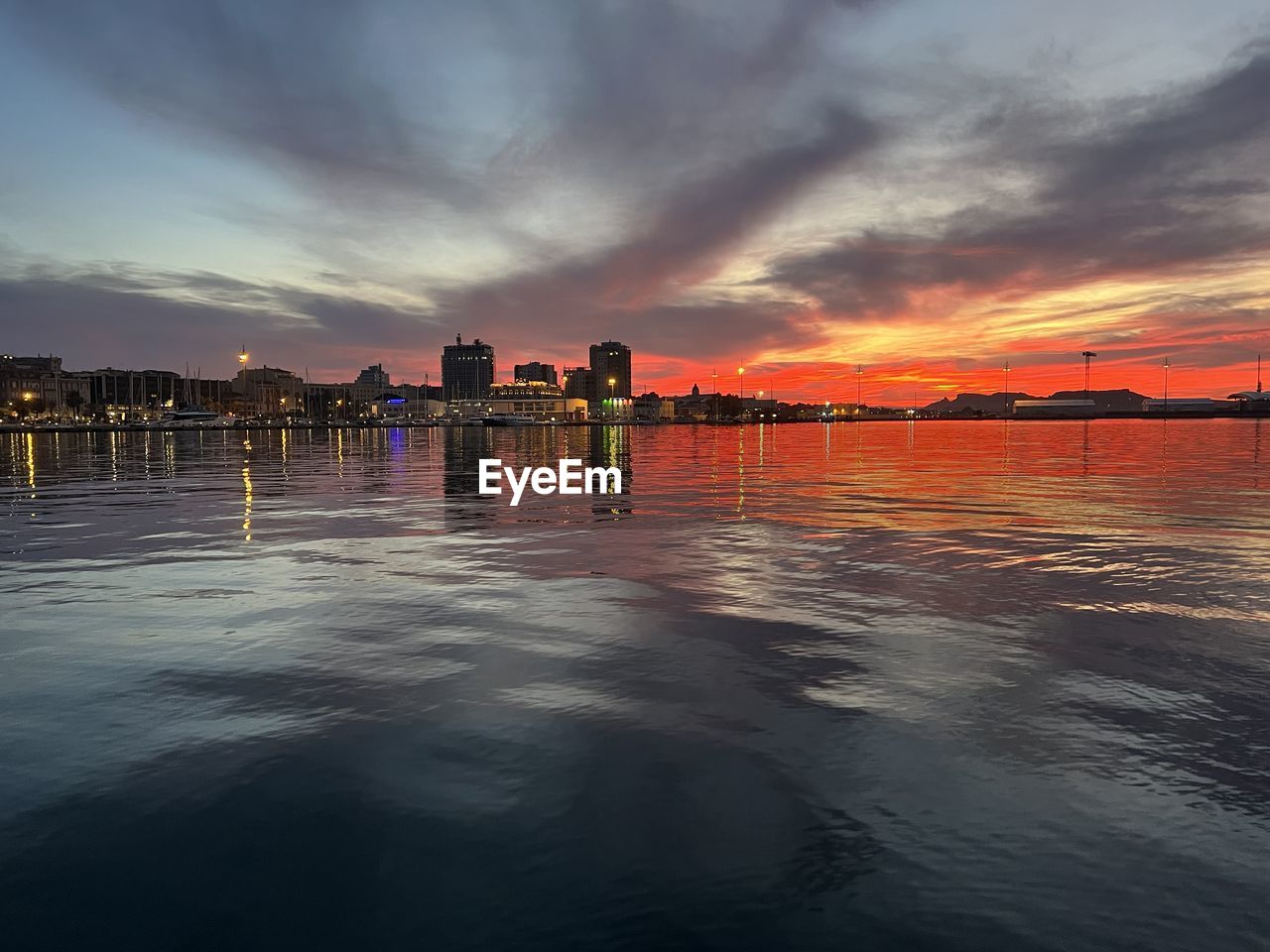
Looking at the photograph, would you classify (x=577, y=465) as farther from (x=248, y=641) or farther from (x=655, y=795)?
(x=655, y=795)

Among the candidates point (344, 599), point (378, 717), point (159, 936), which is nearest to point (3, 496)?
point (344, 599)

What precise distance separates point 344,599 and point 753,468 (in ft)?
158

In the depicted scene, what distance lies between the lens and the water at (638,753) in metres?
6.06

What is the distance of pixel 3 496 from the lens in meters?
38.8

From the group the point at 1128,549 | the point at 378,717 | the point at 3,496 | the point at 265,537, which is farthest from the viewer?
the point at 3,496

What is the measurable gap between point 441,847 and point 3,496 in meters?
44.0

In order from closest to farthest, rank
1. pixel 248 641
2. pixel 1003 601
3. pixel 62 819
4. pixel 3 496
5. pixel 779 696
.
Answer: pixel 62 819 → pixel 779 696 → pixel 248 641 → pixel 1003 601 → pixel 3 496

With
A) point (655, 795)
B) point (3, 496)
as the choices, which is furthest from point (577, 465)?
point (655, 795)

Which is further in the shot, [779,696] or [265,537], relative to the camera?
[265,537]

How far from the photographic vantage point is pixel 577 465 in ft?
216

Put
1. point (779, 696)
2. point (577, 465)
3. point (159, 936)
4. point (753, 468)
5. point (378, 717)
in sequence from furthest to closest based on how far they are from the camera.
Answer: point (577, 465) < point (753, 468) < point (779, 696) < point (378, 717) < point (159, 936)

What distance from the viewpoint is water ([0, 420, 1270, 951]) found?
6062 millimetres

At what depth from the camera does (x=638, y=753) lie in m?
8.73

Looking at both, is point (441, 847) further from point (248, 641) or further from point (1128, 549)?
point (1128, 549)
